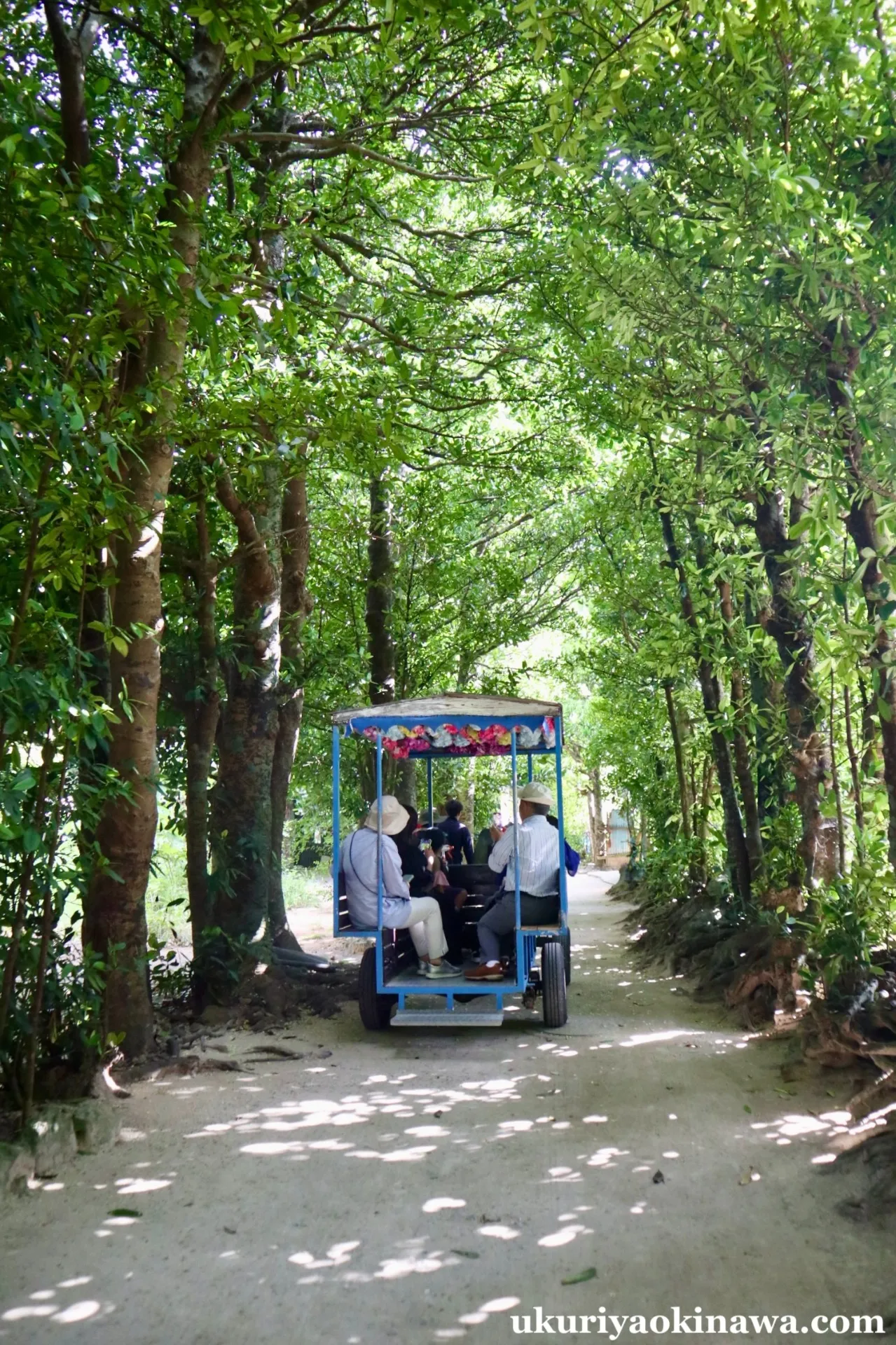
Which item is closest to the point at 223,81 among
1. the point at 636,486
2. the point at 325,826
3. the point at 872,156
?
the point at 872,156

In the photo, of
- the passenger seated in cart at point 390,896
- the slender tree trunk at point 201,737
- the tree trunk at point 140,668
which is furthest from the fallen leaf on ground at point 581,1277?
the slender tree trunk at point 201,737

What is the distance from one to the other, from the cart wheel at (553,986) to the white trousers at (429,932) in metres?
0.89

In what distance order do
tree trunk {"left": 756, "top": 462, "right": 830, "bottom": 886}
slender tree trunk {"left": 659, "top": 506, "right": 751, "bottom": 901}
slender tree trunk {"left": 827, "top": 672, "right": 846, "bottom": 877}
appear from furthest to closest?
1. slender tree trunk {"left": 659, "top": 506, "right": 751, "bottom": 901}
2. tree trunk {"left": 756, "top": 462, "right": 830, "bottom": 886}
3. slender tree trunk {"left": 827, "top": 672, "right": 846, "bottom": 877}

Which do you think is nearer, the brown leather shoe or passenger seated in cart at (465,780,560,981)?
the brown leather shoe

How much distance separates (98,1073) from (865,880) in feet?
16.3

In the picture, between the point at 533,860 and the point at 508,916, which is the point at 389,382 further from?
the point at 508,916

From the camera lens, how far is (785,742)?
855 cm

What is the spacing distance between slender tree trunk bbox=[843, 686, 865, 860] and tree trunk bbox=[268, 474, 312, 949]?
605 cm

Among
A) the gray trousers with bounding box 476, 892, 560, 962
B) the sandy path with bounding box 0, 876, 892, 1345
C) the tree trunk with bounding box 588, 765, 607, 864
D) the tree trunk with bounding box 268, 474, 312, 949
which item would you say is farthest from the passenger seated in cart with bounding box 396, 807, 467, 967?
the tree trunk with bounding box 588, 765, 607, 864

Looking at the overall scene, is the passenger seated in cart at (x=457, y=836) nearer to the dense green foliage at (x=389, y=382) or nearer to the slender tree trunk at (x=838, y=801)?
the dense green foliage at (x=389, y=382)

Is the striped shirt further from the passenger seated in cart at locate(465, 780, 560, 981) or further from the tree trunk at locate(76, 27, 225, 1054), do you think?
the tree trunk at locate(76, 27, 225, 1054)

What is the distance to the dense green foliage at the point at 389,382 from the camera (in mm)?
4844

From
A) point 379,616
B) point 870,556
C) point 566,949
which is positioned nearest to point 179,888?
point 379,616

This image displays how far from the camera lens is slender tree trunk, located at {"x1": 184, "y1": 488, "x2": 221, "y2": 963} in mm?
9062
